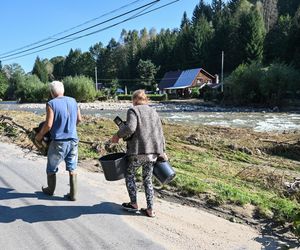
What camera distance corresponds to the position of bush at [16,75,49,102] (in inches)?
3255

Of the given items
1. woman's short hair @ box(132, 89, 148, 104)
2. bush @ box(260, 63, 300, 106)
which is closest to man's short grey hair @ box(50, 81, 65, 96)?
woman's short hair @ box(132, 89, 148, 104)

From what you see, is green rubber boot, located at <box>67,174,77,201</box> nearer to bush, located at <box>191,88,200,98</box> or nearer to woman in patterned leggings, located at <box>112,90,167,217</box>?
woman in patterned leggings, located at <box>112,90,167,217</box>

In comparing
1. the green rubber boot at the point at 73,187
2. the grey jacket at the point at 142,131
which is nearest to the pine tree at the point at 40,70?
the green rubber boot at the point at 73,187

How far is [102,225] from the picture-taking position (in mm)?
5199

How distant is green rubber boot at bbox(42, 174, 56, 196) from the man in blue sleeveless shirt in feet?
0.34

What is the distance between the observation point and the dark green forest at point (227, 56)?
54.8 m

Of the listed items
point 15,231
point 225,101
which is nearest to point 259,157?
point 15,231

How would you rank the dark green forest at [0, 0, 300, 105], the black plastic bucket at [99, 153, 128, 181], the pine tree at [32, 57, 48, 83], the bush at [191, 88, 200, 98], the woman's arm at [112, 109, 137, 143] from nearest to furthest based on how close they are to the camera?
the woman's arm at [112, 109, 137, 143], the black plastic bucket at [99, 153, 128, 181], the dark green forest at [0, 0, 300, 105], the bush at [191, 88, 200, 98], the pine tree at [32, 57, 48, 83]

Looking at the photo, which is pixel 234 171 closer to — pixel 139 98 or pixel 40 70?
pixel 139 98

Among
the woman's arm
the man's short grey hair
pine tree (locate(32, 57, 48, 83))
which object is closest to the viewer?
the woman's arm

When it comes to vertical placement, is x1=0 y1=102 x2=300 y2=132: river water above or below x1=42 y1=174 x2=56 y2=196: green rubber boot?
below

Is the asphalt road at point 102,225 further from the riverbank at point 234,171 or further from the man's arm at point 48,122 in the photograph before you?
the man's arm at point 48,122

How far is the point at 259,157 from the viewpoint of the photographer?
48.9ft

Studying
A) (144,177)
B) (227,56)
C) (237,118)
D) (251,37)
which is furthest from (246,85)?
(144,177)
